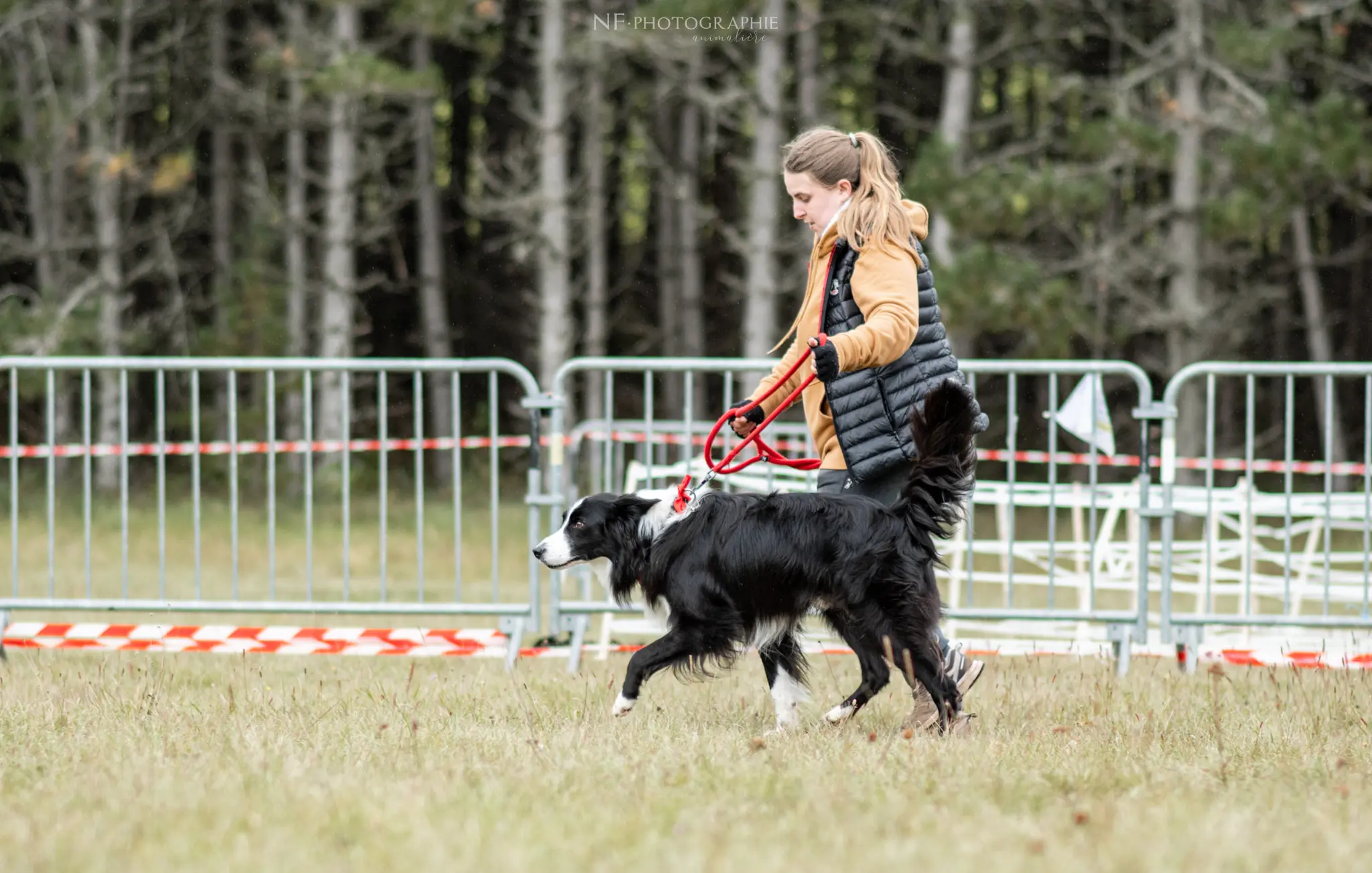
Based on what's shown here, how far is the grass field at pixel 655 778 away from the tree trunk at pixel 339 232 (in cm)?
1147

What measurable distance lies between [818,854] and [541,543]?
2.30 metres

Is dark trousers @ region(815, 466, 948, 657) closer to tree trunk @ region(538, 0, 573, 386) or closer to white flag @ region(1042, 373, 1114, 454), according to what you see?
white flag @ region(1042, 373, 1114, 454)

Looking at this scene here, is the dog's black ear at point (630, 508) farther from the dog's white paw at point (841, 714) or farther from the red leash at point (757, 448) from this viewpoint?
the dog's white paw at point (841, 714)

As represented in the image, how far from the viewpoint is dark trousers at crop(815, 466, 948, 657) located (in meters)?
5.06

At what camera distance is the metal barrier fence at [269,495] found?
7035mm

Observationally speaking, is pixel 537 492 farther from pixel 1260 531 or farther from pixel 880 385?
pixel 1260 531

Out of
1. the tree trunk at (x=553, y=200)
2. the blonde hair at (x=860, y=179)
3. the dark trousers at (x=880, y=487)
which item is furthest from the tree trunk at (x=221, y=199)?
the blonde hair at (x=860, y=179)

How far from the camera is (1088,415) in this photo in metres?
7.36

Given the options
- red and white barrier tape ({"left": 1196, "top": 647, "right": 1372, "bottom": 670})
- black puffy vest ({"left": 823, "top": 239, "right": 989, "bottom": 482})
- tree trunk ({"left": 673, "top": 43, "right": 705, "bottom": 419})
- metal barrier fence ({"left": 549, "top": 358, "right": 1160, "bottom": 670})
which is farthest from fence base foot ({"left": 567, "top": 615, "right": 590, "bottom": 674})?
tree trunk ({"left": 673, "top": 43, "right": 705, "bottom": 419})

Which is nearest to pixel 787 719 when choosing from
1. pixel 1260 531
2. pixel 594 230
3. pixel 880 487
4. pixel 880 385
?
pixel 880 487

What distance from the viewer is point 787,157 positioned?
4.96 metres

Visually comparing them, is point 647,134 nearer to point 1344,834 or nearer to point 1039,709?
point 1039,709

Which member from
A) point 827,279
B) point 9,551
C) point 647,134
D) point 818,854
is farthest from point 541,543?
point 647,134

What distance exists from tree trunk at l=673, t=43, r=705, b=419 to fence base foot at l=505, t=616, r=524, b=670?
12903 mm
